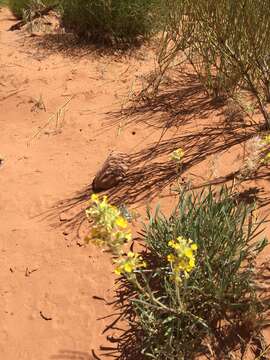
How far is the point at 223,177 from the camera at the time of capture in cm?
298

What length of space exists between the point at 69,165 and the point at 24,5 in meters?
4.48

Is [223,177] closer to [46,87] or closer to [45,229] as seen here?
[45,229]

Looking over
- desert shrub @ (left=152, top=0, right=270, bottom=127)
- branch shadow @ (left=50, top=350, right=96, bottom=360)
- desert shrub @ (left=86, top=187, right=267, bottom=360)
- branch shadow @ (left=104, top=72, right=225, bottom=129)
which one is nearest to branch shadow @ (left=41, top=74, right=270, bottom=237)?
branch shadow @ (left=104, top=72, right=225, bottom=129)

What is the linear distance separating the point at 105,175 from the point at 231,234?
1.28 m

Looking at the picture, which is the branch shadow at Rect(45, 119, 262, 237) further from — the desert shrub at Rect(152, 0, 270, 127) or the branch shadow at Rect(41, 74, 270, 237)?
the desert shrub at Rect(152, 0, 270, 127)

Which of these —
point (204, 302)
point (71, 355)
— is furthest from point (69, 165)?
point (204, 302)

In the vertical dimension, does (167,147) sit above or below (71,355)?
above

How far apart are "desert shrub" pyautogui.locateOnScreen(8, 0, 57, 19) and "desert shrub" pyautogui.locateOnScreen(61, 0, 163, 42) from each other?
0.91 meters

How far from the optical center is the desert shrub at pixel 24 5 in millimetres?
6691

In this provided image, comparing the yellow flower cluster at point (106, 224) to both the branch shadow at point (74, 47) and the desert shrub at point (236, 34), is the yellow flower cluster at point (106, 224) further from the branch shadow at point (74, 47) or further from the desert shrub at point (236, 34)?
the branch shadow at point (74, 47)

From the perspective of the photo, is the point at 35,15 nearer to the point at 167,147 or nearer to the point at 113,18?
the point at 113,18

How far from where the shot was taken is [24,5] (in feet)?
23.3

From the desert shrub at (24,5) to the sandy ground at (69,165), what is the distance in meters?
1.25

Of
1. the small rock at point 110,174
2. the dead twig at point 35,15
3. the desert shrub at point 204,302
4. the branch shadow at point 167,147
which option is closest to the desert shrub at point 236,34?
the branch shadow at point 167,147
